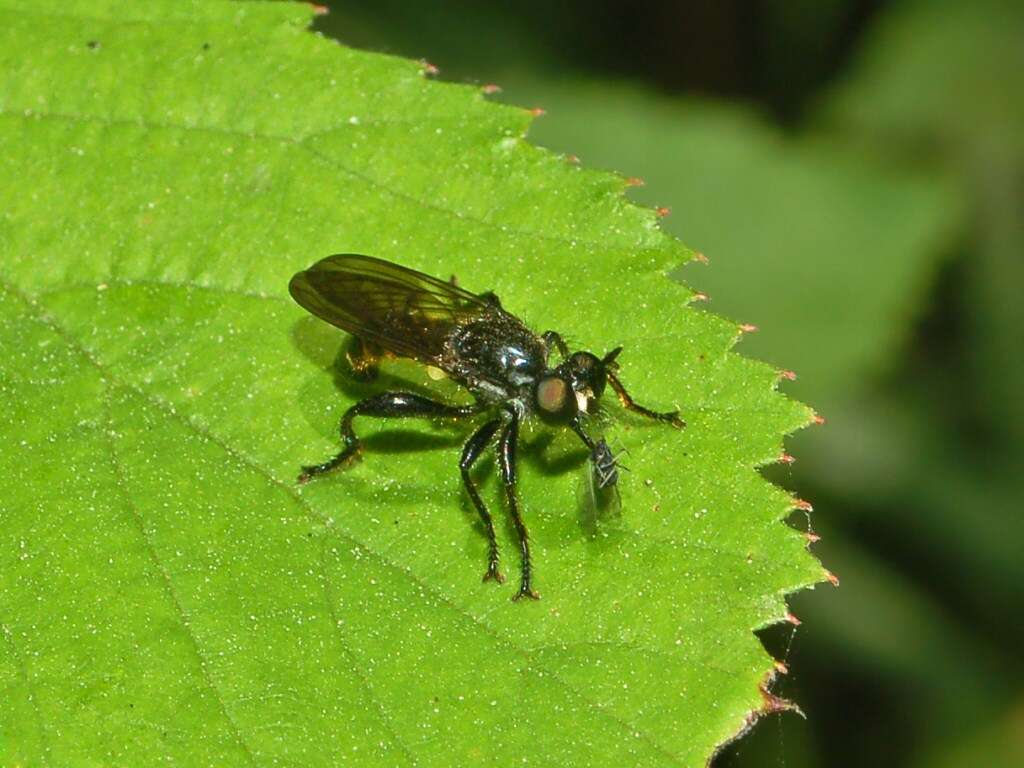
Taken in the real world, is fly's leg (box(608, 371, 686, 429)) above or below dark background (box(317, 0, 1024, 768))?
above

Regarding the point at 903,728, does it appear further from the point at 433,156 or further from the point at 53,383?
the point at 53,383

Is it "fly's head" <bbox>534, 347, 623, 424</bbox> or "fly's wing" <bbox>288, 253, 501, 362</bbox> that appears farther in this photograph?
"fly's wing" <bbox>288, 253, 501, 362</bbox>

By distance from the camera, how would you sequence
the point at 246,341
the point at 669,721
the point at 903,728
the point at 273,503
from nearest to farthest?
the point at 669,721, the point at 273,503, the point at 246,341, the point at 903,728

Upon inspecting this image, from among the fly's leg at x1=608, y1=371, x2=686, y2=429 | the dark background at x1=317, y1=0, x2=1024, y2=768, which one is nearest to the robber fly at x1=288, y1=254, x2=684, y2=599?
the fly's leg at x1=608, y1=371, x2=686, y2=429

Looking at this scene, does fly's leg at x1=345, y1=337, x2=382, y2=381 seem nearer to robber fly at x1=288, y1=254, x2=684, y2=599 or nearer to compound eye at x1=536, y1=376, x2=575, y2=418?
robber fly at x1=288, y1=254, x2=684, y2=599

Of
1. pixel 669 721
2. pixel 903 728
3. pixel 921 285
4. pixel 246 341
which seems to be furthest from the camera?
pixel 921 285

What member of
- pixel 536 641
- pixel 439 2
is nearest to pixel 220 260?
pixel 536 641

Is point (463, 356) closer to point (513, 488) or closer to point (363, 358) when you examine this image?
point (363, 358)

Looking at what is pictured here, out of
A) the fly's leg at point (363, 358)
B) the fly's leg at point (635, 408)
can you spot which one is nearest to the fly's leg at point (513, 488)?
the fly's leg at point (635, 408)
